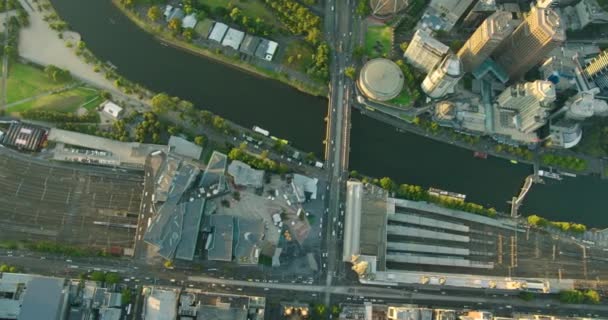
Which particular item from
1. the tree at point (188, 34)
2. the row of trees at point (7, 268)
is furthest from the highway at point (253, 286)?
the tree at point (188, 34)

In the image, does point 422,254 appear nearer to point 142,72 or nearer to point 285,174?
point 285,174

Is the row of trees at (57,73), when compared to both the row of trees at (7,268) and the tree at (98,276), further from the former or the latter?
the tree at (98,276)

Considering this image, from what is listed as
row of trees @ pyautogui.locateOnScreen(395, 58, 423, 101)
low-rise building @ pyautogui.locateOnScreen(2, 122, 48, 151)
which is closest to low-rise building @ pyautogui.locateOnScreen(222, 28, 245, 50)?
row of trees @ pyautogui.locateOnScreen(395, 58, 423, 101)

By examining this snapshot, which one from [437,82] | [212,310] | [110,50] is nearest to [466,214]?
[437,82]

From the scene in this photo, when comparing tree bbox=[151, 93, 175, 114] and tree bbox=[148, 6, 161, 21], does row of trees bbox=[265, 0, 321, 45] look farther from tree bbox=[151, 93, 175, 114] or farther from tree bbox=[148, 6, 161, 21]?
tree bbox=[151, 93, 175, 114]

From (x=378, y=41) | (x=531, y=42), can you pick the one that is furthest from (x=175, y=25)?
(x=531, y=42)

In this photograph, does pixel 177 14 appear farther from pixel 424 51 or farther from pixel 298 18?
pixel 424 51
